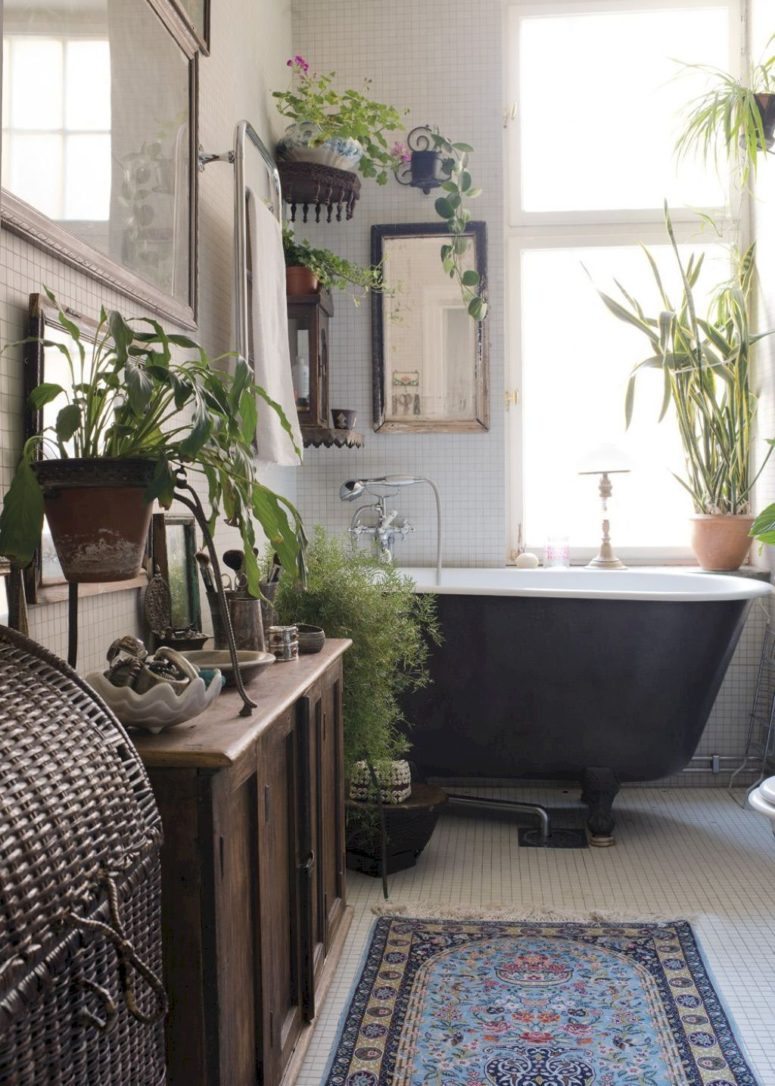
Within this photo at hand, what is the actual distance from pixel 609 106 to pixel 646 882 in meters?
3.03

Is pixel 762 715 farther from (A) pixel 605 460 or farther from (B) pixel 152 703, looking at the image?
(B) pixel 152 703

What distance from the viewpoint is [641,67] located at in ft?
14.2

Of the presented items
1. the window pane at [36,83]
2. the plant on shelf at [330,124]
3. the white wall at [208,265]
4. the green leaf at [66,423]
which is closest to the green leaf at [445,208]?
the plant on shelf at [330,124]

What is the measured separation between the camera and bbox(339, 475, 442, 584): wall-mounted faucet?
414 centimetres

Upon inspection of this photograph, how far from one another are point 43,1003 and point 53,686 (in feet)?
1.13

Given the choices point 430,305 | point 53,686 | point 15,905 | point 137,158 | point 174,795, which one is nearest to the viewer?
point 15,905

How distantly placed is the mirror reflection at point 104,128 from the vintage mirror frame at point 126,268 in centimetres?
2

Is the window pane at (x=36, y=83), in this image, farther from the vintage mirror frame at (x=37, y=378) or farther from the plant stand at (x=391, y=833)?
the plant stand at (x=391, y=833)

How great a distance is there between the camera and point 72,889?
37.4 inches

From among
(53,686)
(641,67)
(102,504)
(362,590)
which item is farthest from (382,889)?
(641,67)

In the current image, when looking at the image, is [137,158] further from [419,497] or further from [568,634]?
[419,497]

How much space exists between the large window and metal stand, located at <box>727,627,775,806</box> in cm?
54

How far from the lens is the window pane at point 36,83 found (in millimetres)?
1598

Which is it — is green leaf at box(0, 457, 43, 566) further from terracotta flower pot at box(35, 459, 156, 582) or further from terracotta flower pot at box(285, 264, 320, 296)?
terracotta flower pot at box(285, 264, 320, 296)
